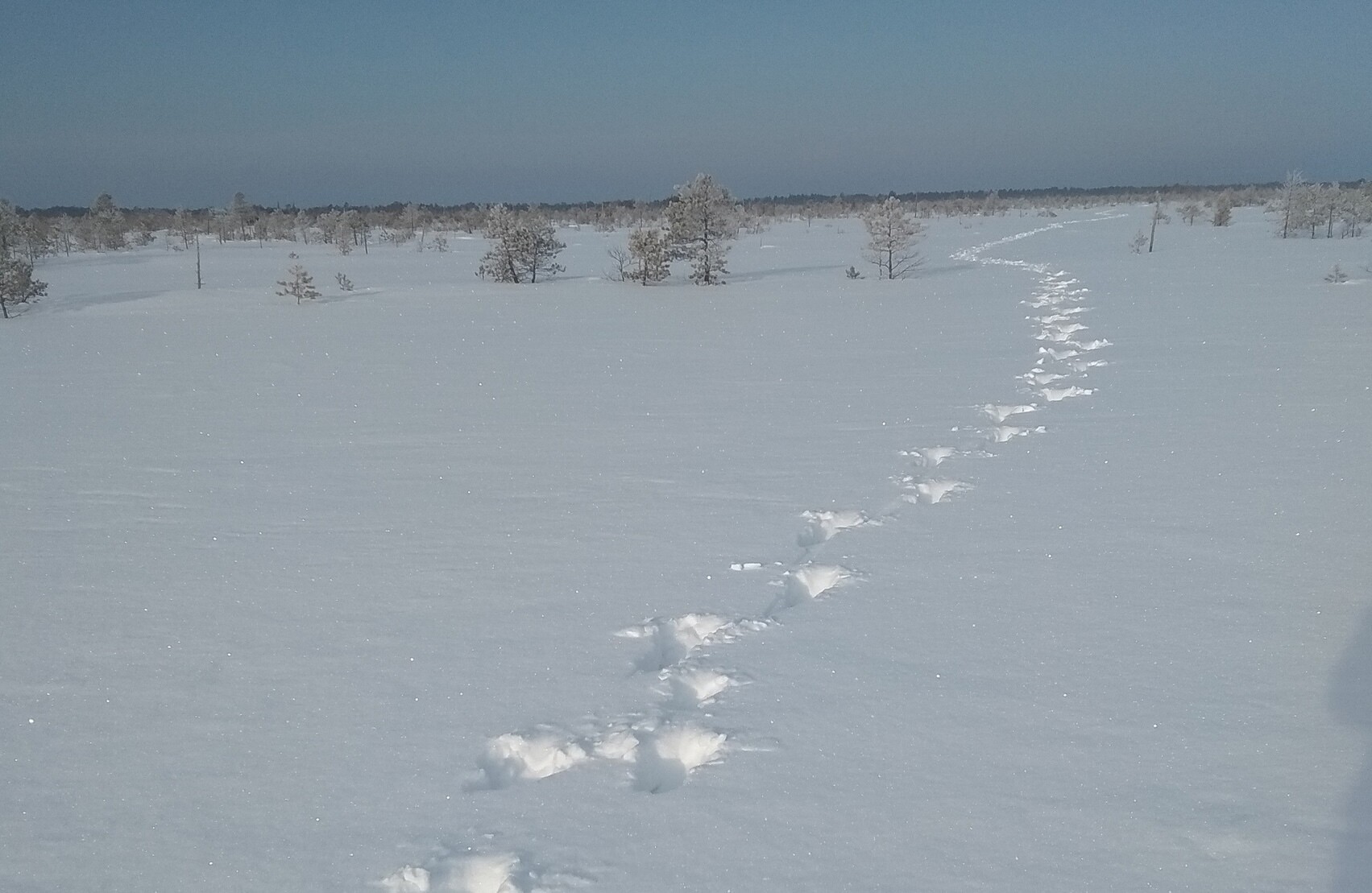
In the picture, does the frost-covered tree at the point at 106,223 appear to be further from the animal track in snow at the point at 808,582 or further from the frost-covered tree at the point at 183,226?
the animal track in snow at the point at 808,582

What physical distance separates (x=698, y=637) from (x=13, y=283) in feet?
65.9

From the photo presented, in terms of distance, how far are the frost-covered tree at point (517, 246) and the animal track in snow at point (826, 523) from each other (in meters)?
19.7

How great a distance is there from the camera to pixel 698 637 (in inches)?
157

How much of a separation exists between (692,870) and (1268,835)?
1.51 m

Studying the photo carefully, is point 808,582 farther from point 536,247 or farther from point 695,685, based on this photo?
point 536,247

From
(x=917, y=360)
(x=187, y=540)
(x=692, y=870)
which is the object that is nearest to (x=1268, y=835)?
(x=692, y=870)

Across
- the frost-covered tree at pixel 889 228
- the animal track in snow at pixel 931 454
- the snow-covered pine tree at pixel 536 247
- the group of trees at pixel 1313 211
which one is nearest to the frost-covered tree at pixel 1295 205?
the group of trees at pixel 1313 211

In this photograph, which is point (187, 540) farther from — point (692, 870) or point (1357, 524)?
point (1357, 524)

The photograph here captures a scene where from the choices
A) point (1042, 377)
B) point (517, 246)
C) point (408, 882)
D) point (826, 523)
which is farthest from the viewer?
point (517, 246)

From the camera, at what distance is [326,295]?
21250 millimetres

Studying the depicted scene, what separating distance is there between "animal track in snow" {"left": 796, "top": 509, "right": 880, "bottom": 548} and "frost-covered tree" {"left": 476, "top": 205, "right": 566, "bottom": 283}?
19664 mm

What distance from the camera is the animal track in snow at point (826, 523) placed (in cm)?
512

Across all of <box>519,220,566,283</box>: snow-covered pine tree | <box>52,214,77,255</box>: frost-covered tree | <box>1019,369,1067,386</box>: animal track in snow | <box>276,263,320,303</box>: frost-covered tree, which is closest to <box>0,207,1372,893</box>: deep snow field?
<box>1019,369,1067,386</box>: animal track in snow

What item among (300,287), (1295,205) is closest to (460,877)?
(300,287)
